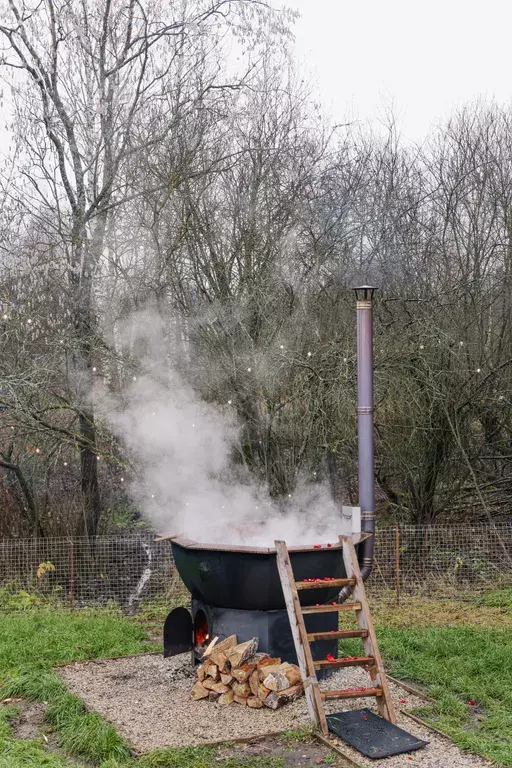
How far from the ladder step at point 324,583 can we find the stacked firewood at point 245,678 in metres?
0.63

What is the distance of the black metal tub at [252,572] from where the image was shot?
5105 mm

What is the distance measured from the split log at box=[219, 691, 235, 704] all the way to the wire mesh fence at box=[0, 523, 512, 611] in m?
3.08

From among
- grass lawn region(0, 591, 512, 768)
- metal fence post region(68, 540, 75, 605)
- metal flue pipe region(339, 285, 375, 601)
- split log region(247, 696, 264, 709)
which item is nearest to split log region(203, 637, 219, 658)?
split log region(247, 696, 264, 709)

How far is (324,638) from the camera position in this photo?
188 inches

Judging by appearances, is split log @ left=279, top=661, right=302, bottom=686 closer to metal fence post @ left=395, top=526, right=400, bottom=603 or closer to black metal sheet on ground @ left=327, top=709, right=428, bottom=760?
black metal sheet on ground @ left=327, top=709, right=428, bottom=760

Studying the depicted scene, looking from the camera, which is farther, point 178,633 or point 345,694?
point 178,633

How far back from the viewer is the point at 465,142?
11.8 metres

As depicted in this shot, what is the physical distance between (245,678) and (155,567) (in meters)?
3.62

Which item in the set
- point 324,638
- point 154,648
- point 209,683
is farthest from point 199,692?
point 154,648

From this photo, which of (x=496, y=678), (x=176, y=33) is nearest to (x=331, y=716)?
(x=496, y=678)

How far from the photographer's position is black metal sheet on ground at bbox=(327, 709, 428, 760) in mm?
4215

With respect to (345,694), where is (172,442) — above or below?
above

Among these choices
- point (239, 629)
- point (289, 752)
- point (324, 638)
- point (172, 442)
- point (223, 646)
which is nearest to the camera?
point (289, 752)

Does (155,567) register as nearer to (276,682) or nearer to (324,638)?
(276,682)
